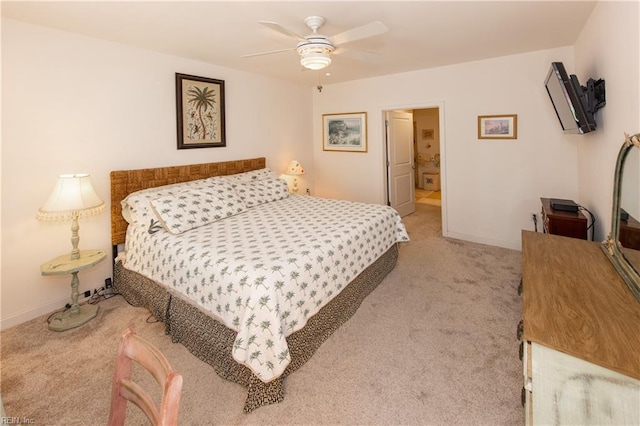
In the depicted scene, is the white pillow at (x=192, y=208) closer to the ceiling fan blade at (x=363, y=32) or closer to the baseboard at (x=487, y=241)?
the ceiling fan blade at (x=363, y=32)

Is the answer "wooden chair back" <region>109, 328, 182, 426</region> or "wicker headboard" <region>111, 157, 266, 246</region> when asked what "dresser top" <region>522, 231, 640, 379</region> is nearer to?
"wooden chair back" <region>109, 328, 182, 426</region>

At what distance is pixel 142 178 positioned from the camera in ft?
10.7

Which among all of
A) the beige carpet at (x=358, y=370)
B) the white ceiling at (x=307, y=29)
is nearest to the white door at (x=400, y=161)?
the white ceiling at (x=307, y=29)

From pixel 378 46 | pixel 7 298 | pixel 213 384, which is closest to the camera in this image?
pixel 213 384

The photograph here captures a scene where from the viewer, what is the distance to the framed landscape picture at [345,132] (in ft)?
17.0

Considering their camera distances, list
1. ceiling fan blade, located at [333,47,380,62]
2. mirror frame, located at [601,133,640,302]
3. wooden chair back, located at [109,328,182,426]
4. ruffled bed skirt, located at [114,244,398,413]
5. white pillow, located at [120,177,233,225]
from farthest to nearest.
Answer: white pillow, located at [120,177,233,225], ceiling fan blade, located at [333,47,380,62], ruffled bed skirt, located at [114,244,398,413], mirror frame, located at [601,133,640,302], wooden chair back, located at [109,328,182,426]

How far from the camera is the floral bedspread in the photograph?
1.74 metres

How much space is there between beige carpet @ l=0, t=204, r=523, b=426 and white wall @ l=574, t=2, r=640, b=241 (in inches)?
46.5

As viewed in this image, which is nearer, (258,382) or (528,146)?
(258,382)

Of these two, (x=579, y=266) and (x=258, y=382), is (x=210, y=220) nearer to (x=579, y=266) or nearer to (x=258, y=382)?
(x=258, y=382)

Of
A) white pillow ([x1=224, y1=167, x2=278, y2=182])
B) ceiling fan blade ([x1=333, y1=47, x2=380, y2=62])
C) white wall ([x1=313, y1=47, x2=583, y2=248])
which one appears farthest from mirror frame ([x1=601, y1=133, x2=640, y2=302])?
white pillow ([x1=224, y1=167, x2=278, y2=182])

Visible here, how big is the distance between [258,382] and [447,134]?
3982 mm

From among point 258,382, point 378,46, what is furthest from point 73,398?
point 378,46

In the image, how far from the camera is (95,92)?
2926mm
